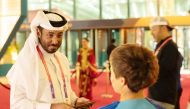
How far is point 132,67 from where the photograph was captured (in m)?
1.87

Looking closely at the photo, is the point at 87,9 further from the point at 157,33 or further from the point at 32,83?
the point at 32,83

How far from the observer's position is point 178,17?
1978cm

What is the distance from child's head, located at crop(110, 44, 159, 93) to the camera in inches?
73.7

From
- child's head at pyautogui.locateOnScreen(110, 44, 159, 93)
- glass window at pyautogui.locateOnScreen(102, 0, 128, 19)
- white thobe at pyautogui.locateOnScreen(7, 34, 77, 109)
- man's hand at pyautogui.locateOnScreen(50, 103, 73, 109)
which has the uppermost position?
glass window at pyautogui.locateOnScreen(102, 0, 128, 19)

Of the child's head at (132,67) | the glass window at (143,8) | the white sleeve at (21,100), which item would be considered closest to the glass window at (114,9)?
the glass window at (143,8)

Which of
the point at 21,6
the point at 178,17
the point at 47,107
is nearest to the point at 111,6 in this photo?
the point at 178,17

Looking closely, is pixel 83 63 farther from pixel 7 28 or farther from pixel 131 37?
pixel 131 37

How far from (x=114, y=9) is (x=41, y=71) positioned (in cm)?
2140

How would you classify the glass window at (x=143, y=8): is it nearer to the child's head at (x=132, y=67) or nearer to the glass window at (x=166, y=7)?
the glass window at (x=166, y=7)

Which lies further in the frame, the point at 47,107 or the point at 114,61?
the point at 47,107

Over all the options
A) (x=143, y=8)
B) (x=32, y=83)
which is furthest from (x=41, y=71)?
(x=143, y=8)

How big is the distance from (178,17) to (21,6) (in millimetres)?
10061

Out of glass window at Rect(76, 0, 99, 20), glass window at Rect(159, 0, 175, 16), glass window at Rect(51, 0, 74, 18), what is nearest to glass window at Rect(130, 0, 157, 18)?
glass window at Rect(159, 0, 175, 16)

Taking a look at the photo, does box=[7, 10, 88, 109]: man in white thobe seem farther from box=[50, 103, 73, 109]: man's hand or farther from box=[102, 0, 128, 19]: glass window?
box=[102, 0, 128, 19]: glass window
